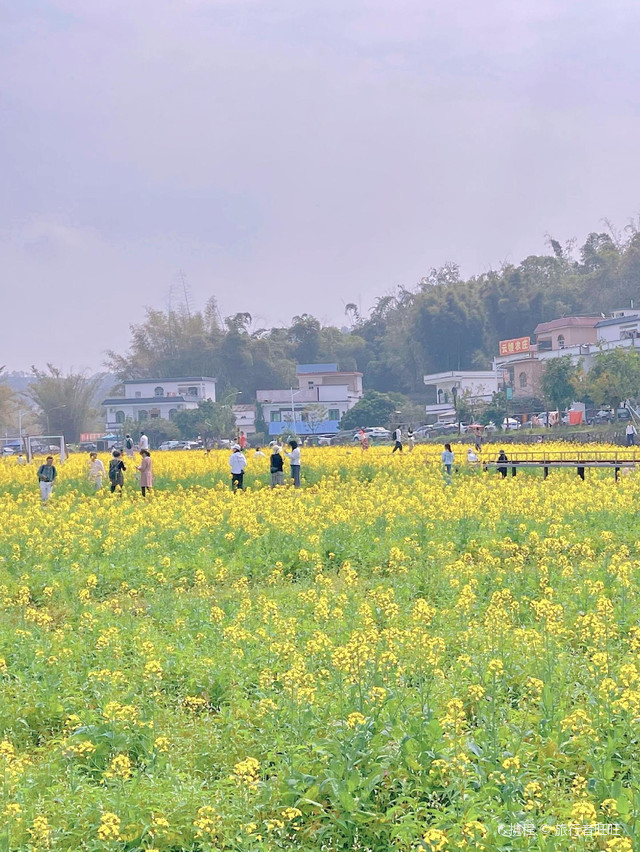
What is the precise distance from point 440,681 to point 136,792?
2.26 meters

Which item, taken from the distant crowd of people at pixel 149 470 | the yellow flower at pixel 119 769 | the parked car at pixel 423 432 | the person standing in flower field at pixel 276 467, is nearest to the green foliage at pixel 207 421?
the parked car at pixel 423 432

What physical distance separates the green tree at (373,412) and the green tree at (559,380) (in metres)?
17.8

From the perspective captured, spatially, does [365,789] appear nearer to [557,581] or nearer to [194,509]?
[557,581]

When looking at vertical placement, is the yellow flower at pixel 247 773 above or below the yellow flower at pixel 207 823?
above

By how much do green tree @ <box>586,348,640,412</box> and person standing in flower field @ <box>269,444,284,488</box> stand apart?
1262 inches

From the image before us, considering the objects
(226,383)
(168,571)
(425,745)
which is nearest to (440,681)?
(425,745)

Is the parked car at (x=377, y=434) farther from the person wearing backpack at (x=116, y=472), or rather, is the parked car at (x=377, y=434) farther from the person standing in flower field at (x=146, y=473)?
the person standing in flower field at (x=146, y=473)

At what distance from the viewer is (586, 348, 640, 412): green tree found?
5038cm

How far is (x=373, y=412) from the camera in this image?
73.9 m

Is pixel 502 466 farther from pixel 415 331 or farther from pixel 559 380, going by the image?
pixel 415 331

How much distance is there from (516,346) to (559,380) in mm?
21963

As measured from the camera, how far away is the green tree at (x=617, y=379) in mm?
50375

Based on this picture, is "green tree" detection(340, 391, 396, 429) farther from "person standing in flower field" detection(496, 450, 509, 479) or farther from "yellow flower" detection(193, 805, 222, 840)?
"yellow flower" detection(193, 805, 222, 840)

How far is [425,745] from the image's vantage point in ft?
18.5
